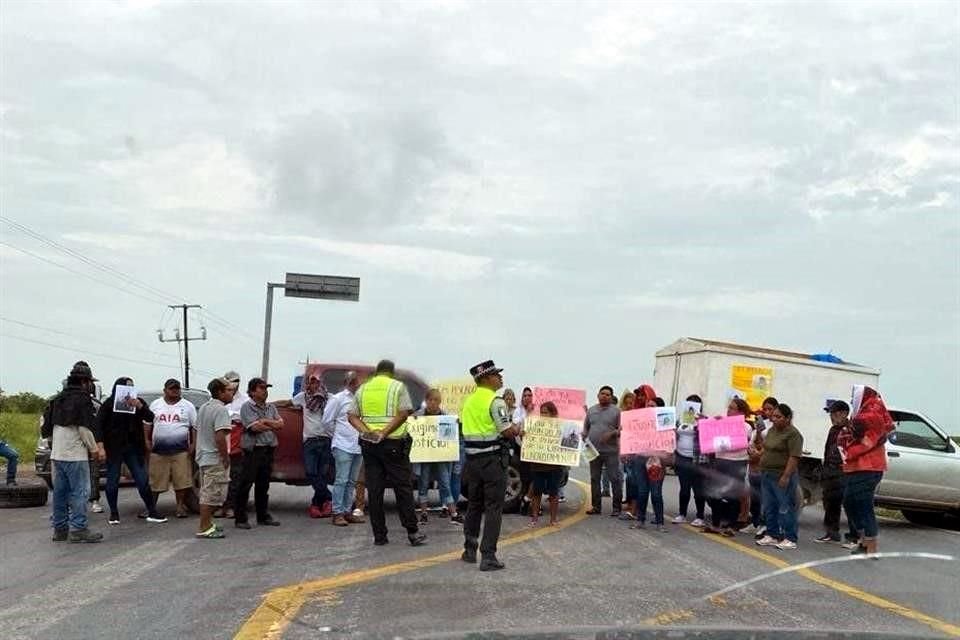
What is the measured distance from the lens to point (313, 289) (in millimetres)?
27750

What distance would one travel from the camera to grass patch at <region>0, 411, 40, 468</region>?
1124 inches

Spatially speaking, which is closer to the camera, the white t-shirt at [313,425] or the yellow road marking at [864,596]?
the yellow road marking at [864,596]

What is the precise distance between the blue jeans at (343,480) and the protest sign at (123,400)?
247cm

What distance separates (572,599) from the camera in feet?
23.6

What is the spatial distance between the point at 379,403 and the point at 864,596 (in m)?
4.78

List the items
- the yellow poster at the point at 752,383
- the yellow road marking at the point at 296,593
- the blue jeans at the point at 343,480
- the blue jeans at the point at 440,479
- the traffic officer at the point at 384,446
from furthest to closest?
the yellow poster at the point at 752,383 → the blue jeans at the point at 440,479 → the blue jeans at the point at 343,480 → the traffic officer at the point at 384,446 → the yellow road marking at the point at 296,593

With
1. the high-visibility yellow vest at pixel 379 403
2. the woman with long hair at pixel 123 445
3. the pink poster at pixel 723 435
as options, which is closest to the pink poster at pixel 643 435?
the pink poster at pixel 723 435

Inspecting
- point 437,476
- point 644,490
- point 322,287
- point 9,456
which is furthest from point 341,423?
point 322,287

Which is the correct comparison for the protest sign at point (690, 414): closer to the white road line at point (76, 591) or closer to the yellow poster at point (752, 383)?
the yellow poster at point (752, 383)

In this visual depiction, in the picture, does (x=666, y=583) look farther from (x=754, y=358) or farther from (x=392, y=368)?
(x=754, y=358)

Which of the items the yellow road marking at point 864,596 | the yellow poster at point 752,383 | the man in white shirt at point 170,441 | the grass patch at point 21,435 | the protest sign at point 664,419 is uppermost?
the yellow poster at point 752,383

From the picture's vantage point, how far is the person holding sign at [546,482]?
12.4 metres

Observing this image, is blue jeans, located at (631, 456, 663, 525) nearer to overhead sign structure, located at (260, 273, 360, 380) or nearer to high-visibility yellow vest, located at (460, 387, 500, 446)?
high-visibility yellow vest, located at (460, 387, 500, 446)

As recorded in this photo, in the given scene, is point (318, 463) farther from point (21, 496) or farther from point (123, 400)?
point (21, 496)
